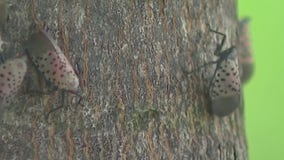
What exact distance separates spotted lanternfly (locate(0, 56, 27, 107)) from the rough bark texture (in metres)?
0.03

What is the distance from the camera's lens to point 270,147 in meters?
6.91

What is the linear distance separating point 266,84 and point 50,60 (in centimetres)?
506

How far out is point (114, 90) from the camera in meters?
2.36

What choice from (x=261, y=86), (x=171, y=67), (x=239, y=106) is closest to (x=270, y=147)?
(x=261, y=86)

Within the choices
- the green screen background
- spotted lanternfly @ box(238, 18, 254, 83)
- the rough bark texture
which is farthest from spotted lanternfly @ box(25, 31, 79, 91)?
the green screen background

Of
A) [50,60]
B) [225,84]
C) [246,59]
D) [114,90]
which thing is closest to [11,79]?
[50,60]

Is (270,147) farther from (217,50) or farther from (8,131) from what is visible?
(8,131)

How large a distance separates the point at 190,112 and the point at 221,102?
0.42 ft

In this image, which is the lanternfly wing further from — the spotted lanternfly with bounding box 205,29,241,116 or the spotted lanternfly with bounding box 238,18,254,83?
the spotted lanternfly with bounding box 238,18,254,83

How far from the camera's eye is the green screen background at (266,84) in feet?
22.3

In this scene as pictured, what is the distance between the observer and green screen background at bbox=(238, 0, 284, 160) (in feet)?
22.3

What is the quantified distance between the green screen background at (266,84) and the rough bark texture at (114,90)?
4312mm

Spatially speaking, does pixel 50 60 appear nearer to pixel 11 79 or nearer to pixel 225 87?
pixel 11 79

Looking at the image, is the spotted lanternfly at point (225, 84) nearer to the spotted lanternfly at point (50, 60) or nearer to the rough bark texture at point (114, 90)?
the rough bark texture at point (114, 90)
